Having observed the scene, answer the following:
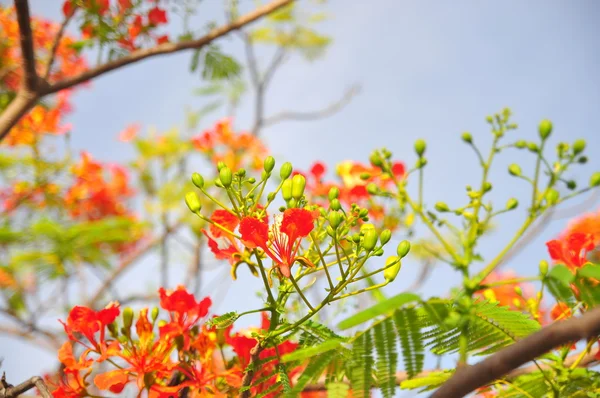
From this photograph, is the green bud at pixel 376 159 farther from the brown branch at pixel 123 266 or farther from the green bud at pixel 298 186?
the brown branch at pixel 123 266

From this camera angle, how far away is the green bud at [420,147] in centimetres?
141

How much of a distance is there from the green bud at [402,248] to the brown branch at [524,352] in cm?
35

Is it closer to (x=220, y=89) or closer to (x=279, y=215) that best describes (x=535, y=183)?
(x=279, y=215)

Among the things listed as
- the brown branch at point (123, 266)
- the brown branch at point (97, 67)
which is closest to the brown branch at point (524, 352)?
the brown branch at point (97, 67)

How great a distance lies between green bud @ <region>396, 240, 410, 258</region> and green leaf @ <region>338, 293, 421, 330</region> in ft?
0.70

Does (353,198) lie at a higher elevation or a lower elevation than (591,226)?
higher

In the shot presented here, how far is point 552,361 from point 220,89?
20.7ft

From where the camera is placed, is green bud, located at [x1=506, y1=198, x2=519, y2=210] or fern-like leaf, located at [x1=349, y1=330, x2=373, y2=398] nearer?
fern-like leaf, located at [x1=349, y1=330, x2=373, y2=398]

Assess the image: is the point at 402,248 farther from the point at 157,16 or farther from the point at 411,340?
the point at 157,16

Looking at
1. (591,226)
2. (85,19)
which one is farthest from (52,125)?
(591,226)

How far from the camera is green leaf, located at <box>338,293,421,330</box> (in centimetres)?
53

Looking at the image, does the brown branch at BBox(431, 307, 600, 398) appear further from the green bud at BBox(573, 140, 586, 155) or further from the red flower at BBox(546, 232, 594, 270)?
the green bud at BBox(573, 140, 586, 155)

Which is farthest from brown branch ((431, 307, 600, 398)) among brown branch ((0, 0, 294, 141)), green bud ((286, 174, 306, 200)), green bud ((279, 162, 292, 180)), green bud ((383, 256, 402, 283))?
brown branch ((0, 0, 294, 141))

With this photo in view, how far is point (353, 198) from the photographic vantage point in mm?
2113
